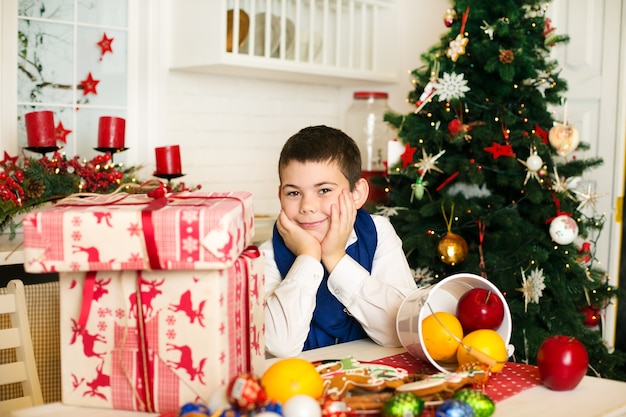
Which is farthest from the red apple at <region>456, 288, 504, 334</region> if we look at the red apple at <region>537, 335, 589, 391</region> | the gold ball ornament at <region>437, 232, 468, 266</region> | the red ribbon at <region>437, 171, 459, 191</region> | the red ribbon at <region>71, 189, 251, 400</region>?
the red ribbon at <region>437, 171, 459, 191</region>

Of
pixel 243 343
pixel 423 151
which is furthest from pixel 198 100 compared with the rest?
pixel 243 343

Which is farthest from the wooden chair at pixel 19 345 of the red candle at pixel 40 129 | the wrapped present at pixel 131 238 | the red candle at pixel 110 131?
the red candle at pixel 110 131

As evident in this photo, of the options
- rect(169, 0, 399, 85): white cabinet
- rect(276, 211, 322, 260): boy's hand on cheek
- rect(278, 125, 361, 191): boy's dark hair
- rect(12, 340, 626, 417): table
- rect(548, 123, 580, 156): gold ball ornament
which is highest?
rect(169, 0, 399, 85): white cabinet

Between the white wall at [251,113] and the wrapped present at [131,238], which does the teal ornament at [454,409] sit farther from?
the white wall at [251,113]

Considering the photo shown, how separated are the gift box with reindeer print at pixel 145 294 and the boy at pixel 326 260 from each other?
1.36ft

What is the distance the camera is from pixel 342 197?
1833 millimetres

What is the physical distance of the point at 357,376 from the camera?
1.29m

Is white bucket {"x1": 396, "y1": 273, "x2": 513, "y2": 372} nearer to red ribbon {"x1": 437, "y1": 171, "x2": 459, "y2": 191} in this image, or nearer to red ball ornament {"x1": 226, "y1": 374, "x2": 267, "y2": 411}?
red ball ornament {"x1": 226, "y1": 374, "x2": 267, "y2": 411}

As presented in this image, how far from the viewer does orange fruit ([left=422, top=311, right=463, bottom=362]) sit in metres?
1.42

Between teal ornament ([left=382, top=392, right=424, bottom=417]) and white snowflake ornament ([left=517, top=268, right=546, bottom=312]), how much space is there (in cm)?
178

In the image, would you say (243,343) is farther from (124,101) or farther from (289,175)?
(124,101)

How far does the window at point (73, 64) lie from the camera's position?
3.26 m

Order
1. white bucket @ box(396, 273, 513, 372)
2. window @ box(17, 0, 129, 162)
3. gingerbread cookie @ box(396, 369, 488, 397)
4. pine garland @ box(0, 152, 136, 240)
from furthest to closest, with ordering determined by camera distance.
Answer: window @ box(17, 0, 129, 162) → pine garland @ box(0, 152, 136, 240) → white bucket @ box(396, 273, 513, 372) → gingerbread cookie @ box(396, 369, 488, 397)

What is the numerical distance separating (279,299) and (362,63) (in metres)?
2.49
